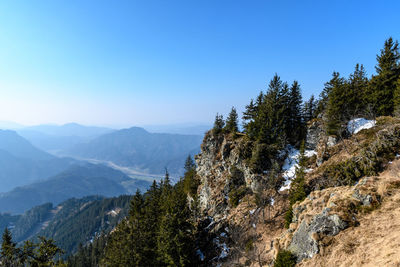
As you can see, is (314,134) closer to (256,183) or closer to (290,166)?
(290,166)

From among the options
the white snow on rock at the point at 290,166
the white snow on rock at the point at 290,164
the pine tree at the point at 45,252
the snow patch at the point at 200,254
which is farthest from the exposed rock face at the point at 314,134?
the pine tree at the point at 45,252

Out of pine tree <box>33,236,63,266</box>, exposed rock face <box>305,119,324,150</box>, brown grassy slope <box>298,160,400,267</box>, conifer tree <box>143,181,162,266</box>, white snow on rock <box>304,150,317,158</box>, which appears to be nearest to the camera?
brown grassy slope <box>298,160,400,267</box>

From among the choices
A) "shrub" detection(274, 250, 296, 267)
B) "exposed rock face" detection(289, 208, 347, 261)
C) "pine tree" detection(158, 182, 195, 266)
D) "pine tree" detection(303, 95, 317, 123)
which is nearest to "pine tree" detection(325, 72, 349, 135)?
"pine tree" detection(303, 95, 317, 123)

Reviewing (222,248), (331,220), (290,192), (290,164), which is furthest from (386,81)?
(222,248)

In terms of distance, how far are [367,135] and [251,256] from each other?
30238 millimetres

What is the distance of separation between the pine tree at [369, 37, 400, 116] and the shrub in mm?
39584

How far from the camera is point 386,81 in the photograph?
3728cm

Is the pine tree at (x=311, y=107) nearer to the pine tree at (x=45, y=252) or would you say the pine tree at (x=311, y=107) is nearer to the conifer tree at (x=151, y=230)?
the conifer tree at (x=151, y=230)

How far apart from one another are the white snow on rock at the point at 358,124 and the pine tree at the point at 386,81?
481 centimetres

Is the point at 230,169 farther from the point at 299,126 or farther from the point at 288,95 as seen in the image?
the point at 288,95

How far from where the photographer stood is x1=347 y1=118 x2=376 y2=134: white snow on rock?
115 feet

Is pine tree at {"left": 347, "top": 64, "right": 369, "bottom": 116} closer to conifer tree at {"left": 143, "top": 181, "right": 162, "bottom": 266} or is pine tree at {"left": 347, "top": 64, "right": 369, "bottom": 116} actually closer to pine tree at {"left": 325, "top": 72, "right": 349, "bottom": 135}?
pine tree at {"left": 325, "top": 72, "right": 349, "bottom": 135}

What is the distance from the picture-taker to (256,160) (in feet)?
133

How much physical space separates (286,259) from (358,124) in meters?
34.9
